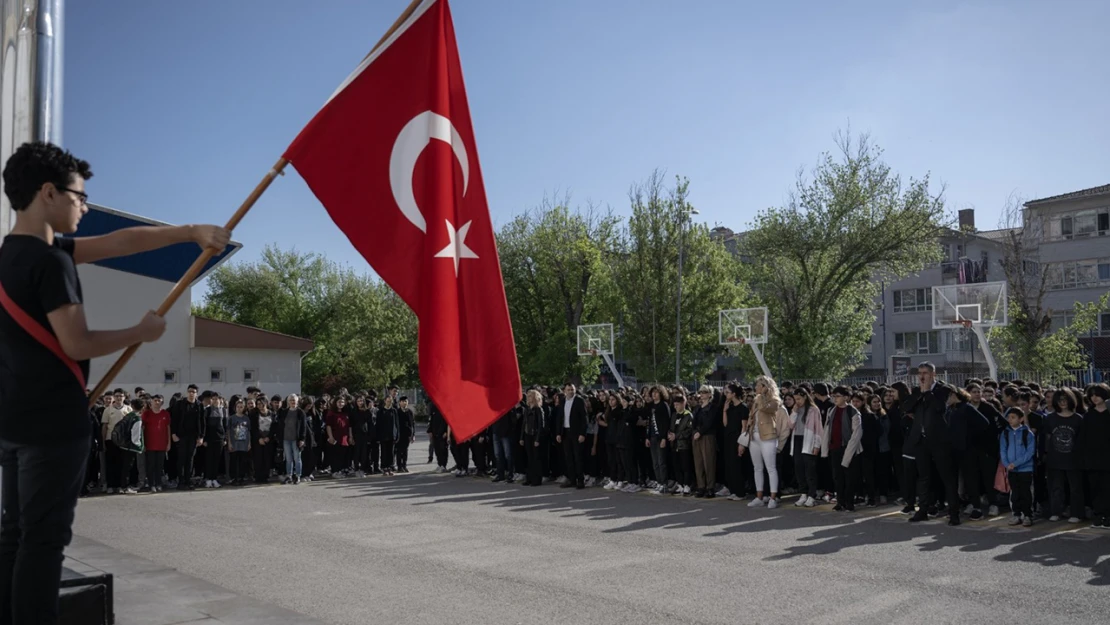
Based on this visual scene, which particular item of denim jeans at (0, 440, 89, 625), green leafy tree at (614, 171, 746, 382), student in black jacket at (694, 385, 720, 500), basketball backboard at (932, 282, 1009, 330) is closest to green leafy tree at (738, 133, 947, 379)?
green leafy tree at (614, 171, 746, 382)

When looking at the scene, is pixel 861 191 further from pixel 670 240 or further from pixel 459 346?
pixel 459 346

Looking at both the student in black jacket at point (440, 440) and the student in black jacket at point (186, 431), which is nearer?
the student in black jacket at point (186, 431)

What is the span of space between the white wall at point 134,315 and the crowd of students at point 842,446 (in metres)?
9.78

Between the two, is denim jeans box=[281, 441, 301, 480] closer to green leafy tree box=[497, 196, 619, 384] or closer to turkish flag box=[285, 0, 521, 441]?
turkish flag box=[285, 0, 521, 441]

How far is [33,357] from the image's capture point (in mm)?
3188

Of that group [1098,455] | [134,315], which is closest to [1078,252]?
[1098,455]

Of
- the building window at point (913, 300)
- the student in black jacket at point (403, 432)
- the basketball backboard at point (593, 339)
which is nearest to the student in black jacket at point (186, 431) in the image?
the student in black jacket at point (403, 432)

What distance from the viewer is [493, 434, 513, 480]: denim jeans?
63.8 feet

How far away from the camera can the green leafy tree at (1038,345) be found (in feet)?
112

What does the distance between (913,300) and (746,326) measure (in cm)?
3655

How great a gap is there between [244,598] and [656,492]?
11256 millimetres

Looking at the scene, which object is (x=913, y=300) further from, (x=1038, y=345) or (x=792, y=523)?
(x=792, y=523)

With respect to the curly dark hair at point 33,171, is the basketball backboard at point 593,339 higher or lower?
higher

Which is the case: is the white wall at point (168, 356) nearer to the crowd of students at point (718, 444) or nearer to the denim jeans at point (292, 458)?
the crowd of students at point (718, 444)
